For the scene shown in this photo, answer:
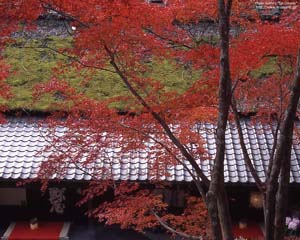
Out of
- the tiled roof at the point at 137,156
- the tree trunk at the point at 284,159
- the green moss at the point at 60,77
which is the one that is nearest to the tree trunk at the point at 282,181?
the tree trunk at the point at 284,159

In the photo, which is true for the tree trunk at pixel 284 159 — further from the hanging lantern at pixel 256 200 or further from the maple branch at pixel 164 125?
the hanging lantern at pixel 256 200

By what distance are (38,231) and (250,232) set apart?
5.01m

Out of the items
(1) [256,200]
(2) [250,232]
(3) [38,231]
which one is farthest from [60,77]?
(2) [250,232]

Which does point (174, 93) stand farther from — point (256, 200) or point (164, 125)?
point (256, 200)

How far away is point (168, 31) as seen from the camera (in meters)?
8.83

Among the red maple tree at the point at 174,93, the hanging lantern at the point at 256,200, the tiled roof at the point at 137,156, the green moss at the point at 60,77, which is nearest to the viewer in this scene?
the red maple tree at the point at 174,93

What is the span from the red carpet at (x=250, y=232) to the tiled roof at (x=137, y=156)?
4.63 feet

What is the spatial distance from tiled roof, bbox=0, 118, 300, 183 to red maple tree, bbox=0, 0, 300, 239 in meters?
0.28

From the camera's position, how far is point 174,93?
8945 mm

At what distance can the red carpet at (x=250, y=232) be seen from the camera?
36.0 ft

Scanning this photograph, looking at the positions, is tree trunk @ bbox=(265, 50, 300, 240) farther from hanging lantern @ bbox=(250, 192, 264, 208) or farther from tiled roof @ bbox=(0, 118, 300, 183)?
hanging lantern @ bbox=(250, 192, 264, 208)

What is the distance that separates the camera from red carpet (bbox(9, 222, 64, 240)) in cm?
1098

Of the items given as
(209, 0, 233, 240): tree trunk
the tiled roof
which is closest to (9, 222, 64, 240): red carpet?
the tiled roof

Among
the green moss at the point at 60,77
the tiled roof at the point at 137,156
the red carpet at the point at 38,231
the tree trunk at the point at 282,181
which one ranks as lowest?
the red carpet at the point at 38,231
